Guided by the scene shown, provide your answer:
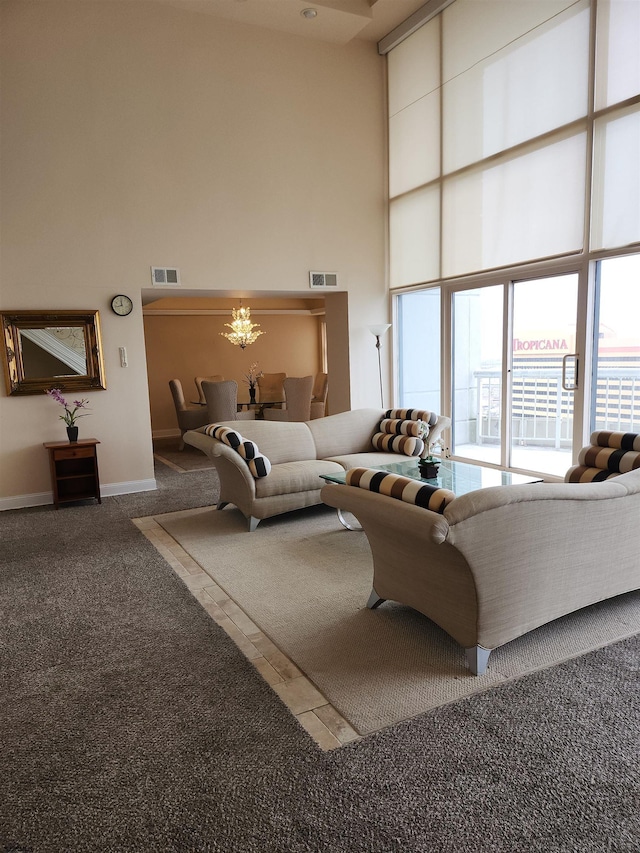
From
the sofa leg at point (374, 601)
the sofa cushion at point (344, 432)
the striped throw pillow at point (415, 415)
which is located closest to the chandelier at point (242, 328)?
the sofa cushion at point (344, 432)

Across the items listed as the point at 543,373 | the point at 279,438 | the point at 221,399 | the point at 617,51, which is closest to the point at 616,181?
the point at 617,51

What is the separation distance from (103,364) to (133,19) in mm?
3360

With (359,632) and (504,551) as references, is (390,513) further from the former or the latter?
(359,632)

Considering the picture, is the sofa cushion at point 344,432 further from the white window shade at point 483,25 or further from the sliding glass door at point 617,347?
the white window shade at point 483,25

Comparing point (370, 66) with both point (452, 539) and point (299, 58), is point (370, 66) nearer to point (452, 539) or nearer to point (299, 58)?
point (299, 58)

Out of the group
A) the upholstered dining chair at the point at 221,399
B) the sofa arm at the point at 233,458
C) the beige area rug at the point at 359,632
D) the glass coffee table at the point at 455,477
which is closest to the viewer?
the beige area rug at the point at 359,632

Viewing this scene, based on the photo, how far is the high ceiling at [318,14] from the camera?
19.6 ft

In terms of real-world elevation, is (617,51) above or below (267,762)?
above

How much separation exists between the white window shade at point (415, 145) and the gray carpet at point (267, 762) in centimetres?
555

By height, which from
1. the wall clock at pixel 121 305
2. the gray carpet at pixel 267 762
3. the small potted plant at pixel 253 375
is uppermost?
the wall clock at pixel 121 305

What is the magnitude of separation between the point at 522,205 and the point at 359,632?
437 centimetres

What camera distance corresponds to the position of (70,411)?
19.0 ft

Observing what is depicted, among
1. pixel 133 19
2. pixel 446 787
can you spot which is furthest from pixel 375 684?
pixel 133 19

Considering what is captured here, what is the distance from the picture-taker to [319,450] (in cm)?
543
